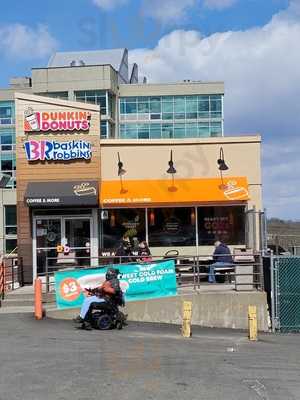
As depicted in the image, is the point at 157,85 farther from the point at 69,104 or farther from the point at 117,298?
the point at 117,298

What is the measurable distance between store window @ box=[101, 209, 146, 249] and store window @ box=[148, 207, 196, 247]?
1.14 ft

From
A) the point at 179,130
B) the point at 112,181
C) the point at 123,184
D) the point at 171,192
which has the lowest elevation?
the point at 171,192

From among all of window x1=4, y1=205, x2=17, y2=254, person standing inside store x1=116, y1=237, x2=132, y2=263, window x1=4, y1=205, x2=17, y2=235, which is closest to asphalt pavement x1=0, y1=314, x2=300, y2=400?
person standing inside store x1=116, y1=237, x2=132, y2=263

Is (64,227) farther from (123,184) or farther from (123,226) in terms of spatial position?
(123,184)

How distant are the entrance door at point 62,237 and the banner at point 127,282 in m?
5.39

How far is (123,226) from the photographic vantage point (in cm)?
2386

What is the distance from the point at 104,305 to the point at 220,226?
9.10m

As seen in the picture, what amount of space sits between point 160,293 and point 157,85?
68.1 meters

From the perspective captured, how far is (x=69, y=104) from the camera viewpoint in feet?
78.1

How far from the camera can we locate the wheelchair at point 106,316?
15547 mm

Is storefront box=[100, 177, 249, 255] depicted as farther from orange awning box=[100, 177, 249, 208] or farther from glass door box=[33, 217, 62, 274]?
glass door box=[33, 217, 62, 274]

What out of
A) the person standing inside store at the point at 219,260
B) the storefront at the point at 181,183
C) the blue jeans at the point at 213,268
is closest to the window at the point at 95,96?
the storefront at the point at 181,183

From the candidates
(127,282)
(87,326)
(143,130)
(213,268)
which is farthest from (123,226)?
(143,130)

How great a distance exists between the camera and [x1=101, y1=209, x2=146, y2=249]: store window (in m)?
23.8
